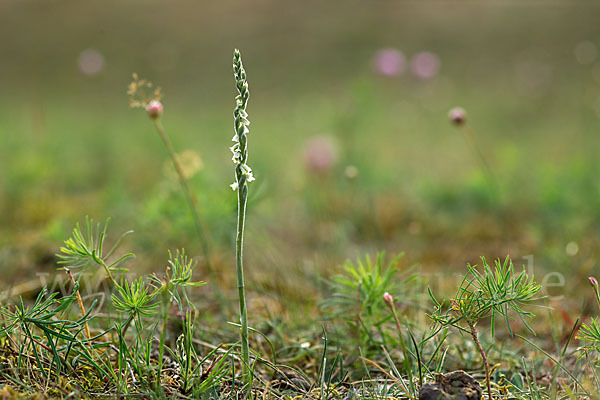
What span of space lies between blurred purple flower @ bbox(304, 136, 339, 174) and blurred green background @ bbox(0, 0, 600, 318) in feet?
0.06

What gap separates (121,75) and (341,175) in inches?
314

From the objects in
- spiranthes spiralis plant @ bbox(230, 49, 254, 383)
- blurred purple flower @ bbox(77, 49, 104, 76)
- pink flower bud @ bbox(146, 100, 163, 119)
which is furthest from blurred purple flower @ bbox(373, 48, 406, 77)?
spiranthes spiralis plant @ bbox(230, 49, 254, 383)

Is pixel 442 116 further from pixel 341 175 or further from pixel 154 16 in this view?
pixel 154 16

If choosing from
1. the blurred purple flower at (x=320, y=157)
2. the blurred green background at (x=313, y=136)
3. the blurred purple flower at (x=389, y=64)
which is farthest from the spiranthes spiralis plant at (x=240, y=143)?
the blurred purple flower at (x=389, y=64)

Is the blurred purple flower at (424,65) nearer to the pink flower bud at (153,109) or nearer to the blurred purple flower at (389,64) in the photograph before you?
the blurred purple flower at (389,64)

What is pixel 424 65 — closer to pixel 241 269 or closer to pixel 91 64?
pixel 91 64

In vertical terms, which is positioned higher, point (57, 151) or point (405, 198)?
point (57, 151)

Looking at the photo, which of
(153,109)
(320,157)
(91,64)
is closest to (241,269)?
(153,109)

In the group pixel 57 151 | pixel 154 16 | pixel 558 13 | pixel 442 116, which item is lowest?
pixel 442 116

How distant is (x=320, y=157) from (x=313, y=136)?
2246mm

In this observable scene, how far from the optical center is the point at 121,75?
32.6ft

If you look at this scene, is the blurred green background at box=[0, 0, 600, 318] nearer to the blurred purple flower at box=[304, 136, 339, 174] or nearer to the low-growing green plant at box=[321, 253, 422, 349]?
the blurred purple flower at box=[304, 136, 339, 174]

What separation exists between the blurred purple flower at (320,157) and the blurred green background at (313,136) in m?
0.02

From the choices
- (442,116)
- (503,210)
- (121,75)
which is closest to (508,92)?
(442,116)
